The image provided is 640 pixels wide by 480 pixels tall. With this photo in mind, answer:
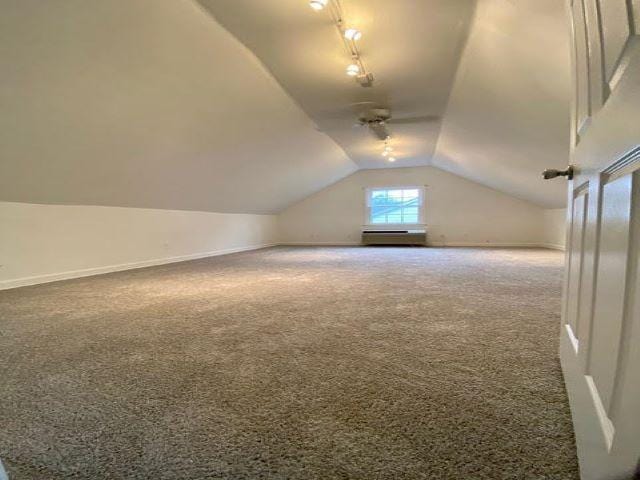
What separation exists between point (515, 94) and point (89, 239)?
17.9ft

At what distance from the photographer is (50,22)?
2.20m

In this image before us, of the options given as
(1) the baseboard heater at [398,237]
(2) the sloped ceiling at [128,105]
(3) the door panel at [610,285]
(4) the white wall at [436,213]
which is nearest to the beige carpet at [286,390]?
(3) the door panel at [610,285]

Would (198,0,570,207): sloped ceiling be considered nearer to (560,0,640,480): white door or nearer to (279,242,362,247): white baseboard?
(560,0,640,480): white door

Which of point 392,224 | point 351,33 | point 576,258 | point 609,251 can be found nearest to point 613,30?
point 609,251

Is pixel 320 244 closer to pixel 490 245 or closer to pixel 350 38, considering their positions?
pixel 490 245

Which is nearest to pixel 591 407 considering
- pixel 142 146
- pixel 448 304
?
pixel 448 304

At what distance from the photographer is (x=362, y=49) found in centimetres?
318

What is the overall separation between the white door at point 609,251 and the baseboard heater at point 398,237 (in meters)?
8.08

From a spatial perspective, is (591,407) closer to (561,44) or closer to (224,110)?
(561,44)

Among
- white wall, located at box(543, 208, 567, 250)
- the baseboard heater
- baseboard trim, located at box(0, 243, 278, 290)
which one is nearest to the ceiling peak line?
baseboard trim, located at box(0, 243, 278, 290)

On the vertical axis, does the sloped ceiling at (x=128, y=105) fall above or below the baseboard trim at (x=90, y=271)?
above

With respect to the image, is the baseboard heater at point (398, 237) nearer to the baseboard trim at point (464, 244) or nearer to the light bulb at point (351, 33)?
the baseboard trim at point (464, 244)

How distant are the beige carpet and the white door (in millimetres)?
286

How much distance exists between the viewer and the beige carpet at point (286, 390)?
0.96 meters
